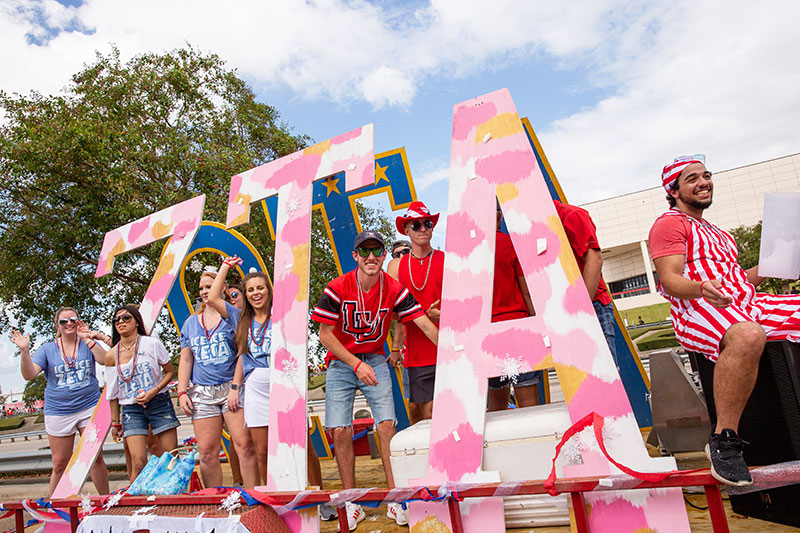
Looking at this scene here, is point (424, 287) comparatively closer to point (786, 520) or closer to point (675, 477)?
point (675, 477)

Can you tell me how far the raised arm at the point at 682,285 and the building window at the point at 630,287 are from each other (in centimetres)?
5283

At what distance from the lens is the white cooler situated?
8.43 ft

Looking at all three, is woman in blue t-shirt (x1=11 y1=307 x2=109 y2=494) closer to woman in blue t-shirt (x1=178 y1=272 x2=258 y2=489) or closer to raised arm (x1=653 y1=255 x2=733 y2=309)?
woman in blue t-shirt (x1=178 y1=272 x2=258 y2=489)

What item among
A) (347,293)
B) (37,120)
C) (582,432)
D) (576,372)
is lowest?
(582,432)

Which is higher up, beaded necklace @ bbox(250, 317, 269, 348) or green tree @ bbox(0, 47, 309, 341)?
green tree @ bbox(0, 47, 309, 341)

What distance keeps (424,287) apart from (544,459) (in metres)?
1.65

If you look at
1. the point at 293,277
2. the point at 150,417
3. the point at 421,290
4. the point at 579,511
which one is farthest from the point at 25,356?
the point at 579,511

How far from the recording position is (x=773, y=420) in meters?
2.36

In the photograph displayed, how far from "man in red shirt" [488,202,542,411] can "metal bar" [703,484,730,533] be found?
1503mm

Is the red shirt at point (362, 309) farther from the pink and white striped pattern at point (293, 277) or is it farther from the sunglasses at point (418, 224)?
the sunglasses at point (418, 224)

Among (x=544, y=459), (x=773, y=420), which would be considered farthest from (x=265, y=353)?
(x=773, y=420)

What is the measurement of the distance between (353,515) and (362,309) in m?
1.37

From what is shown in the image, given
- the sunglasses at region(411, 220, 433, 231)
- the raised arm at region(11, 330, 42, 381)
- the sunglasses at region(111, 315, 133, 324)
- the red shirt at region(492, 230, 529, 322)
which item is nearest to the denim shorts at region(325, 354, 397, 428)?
the red shirt at region(492, 230, 529, 322)

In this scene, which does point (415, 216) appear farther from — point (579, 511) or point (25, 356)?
point (25, 356)
